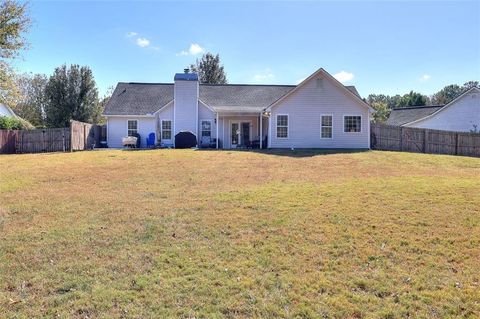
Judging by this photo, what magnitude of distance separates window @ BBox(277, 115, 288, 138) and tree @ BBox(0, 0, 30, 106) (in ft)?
53.4

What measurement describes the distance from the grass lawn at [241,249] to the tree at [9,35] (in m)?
14.4

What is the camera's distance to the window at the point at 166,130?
2750cm

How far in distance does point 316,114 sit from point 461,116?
14998 millimetres

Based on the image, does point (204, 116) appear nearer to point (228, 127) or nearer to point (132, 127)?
point (228, 127)

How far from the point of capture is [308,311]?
4.33m

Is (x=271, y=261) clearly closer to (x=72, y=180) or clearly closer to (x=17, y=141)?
(x=72, y=180)

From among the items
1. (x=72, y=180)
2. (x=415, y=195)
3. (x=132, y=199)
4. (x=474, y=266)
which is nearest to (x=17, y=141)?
(x=72, y=180)

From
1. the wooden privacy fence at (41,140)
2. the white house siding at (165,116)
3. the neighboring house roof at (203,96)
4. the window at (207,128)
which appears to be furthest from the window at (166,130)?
the wooden privacy fence at (41,140)

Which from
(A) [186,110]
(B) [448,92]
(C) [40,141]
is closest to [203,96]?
(A) [186,110]

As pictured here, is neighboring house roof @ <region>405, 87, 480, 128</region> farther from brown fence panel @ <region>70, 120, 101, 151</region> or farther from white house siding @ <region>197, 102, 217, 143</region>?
brown fence panel @ <region>70, 120, 101, 151</region>

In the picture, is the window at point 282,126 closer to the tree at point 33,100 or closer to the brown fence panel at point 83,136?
the brown fence panel at point 83,136

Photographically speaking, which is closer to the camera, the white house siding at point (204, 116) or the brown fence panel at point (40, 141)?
the brown fence panel at point (40, 141)

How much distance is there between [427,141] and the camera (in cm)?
2358

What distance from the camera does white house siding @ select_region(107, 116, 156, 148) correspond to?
28125 mm
